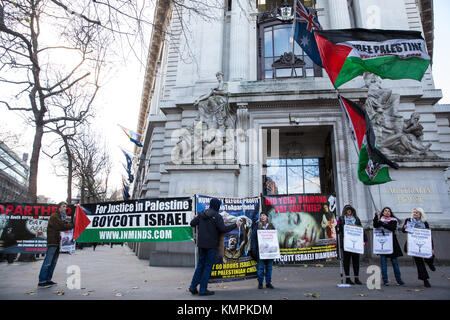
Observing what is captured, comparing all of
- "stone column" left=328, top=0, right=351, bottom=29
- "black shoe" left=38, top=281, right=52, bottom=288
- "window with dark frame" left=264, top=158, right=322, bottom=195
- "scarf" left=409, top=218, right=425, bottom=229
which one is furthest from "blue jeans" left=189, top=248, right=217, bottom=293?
"stone column" left=328, top=0, right=351, bottom=29

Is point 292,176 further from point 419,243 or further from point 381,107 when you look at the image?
point 419,243

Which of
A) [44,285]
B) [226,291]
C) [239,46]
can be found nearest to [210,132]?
[239,46]

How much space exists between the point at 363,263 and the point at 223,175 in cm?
727

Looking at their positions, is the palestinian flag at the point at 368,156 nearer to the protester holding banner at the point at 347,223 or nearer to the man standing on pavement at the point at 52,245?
the protester holding banner at the point at 347,223

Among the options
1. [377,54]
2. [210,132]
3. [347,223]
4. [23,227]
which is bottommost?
[23,227]

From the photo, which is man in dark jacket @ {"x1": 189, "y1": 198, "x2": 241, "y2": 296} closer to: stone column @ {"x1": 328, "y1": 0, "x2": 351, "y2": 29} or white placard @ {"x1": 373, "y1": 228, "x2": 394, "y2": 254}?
white placard @ {"x1": 373, "y1": 228, "x2": 394, "y2": 254}

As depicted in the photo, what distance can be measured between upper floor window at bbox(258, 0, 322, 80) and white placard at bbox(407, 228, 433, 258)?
1153 centimetres

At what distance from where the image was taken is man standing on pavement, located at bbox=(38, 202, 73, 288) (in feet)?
23.8

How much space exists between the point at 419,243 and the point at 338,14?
47.7 feet

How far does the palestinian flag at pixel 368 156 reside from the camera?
842cm

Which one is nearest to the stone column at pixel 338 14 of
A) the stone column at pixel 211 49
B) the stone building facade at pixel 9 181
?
the stone column at pixel 211 49

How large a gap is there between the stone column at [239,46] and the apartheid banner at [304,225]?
9.66 metres

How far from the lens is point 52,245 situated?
7418 millimetres

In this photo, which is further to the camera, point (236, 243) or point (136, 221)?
point (136, 221)
